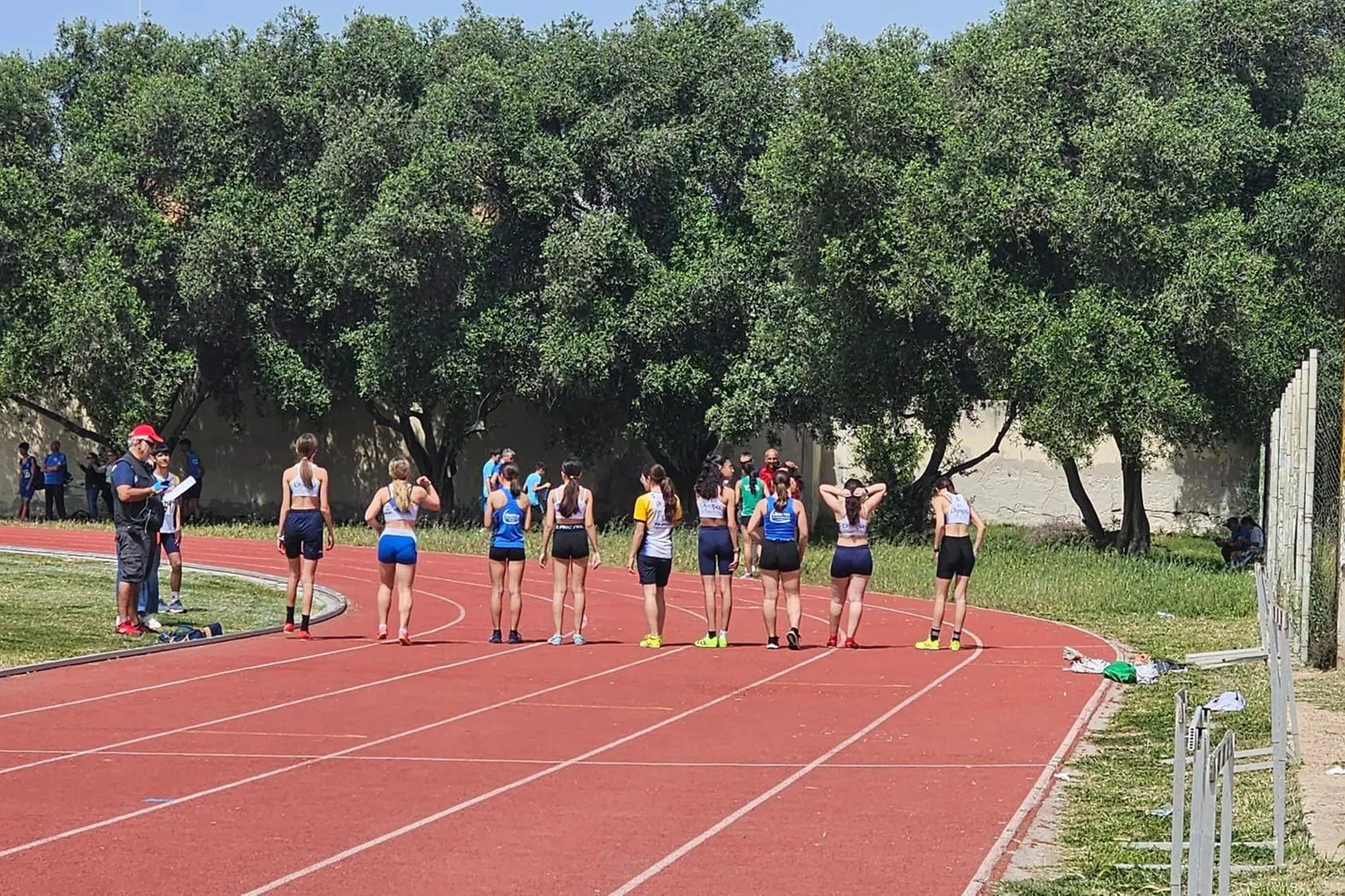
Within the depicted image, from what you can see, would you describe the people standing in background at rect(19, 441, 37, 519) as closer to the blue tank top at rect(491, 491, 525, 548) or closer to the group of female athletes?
the group of female athletes

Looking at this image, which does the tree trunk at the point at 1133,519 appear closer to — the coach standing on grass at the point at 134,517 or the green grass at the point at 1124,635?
the green grass at the point at 1124,635

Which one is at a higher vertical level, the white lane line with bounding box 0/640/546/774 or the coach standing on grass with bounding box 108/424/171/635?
the coach standing on grass with bounding box 108/424/171/635

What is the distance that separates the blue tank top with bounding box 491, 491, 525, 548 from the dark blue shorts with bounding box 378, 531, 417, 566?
84 cm

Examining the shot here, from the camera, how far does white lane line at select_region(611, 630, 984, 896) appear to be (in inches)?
303

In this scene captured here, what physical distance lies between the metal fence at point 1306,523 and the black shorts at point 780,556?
4302 mm

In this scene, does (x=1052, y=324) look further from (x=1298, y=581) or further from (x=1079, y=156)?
(x=1298, y=581)

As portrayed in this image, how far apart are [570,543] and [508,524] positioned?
64cm

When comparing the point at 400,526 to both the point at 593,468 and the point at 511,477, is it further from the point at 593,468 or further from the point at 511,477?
the point at 593,468

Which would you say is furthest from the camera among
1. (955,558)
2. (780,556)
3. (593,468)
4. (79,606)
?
(593,468)

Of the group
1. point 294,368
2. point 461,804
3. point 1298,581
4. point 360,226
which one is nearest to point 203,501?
point 294,368

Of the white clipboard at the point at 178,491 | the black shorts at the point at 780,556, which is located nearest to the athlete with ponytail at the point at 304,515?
the white clipboard at the point at 178,491

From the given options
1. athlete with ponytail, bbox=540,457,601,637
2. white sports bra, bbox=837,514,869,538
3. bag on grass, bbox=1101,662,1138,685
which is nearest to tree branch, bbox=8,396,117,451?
athlete with ponytail, bbox=540,457,601,637

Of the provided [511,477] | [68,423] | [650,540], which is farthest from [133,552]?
[68,423]

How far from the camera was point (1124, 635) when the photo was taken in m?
19.0
